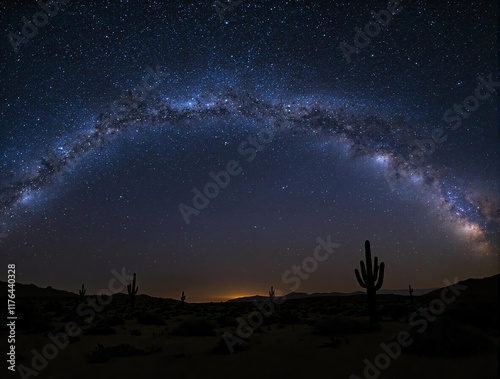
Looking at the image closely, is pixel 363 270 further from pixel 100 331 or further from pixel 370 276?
pixel 100 331

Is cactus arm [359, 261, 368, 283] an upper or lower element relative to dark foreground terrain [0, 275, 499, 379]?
upper

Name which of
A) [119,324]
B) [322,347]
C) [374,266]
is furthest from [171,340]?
[374,266]

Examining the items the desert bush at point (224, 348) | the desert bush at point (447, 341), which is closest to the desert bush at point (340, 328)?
the desert bush at point (447, 341)

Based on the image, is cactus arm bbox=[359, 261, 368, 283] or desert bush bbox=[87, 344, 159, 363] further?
cactus arm bbox=[359, 261, 368, 283]

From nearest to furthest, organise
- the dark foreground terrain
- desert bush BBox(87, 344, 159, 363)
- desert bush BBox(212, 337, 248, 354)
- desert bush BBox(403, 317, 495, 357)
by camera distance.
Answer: the dark foreground terrain
desert bush BBox(403, 317, 495, 357)
desert bush BBox(87, 344, 159, 363)
desert bush BBox(212, 337, 248, 354)

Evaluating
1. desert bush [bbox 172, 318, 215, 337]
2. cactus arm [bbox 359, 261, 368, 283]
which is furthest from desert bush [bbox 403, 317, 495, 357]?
desert bush [bbox 172, 318, 215, 337]

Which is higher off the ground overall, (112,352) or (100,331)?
(100,331)

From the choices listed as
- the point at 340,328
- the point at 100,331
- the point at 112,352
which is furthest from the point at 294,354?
the point at 100,331

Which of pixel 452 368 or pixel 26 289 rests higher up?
pixel 26 289

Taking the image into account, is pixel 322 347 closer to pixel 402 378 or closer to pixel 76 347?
pixel 402 378

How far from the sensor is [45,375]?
325 inches

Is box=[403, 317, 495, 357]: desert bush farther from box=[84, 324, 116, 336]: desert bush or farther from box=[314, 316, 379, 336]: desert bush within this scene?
box=[84, 324, 116, 336]: desert bush

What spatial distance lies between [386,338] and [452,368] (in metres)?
3.58

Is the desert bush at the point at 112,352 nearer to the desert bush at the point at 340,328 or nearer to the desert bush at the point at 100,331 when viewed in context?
the desert bush at the point at 100,331
